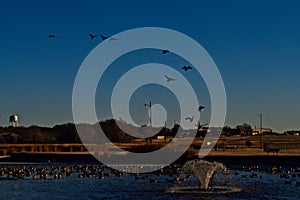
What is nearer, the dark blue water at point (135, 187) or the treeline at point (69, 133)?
the dark blue water at point (135, 187)

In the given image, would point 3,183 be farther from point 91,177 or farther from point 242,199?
point 242,199

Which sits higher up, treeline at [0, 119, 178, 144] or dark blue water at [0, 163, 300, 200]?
treeline at [0, 119, 178, 144]

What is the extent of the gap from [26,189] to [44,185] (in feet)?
9.58

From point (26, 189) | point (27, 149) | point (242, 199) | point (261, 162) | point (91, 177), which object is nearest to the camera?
point (242, 199)

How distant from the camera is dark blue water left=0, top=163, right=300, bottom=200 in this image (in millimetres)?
42125

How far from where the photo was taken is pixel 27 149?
362ft

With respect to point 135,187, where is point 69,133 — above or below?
above

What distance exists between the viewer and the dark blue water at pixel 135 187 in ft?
138

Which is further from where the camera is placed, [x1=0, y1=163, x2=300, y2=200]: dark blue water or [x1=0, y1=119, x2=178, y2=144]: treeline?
Result: [x1=0, y1=119, x2=178, y2=144]: treeline

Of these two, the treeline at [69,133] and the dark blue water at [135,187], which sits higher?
the treeline at [69,133]

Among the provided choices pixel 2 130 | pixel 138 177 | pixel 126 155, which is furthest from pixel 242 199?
pixel 2 130

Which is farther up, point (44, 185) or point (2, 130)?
point (2, 130)

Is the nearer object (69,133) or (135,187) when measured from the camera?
(135,187)

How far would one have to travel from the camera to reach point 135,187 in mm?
47625
